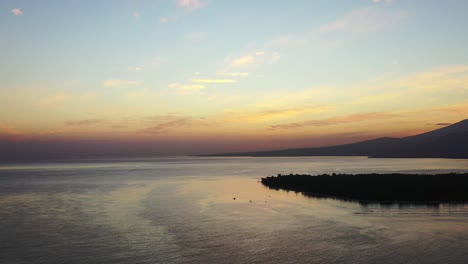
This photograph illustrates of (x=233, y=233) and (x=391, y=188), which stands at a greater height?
(x=391, y=188)

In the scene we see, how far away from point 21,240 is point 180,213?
593 inches

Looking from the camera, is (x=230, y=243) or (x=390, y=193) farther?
(x=390, y=193)

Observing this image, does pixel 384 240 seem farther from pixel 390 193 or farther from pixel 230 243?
pixel 390 193

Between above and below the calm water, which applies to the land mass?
above

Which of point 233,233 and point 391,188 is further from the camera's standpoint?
point 391,188

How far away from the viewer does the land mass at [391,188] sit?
45094mm

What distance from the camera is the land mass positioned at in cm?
4509

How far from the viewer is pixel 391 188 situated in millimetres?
50875

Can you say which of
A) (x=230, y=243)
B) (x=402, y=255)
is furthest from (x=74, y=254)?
(x=402, y=255)

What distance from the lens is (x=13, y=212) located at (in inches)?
1601

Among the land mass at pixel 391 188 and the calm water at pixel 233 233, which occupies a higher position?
the land mass at pixel 391 188

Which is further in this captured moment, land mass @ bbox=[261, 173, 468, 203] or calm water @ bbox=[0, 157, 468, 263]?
land mass @ bbox=[261, 173, 468, 203]

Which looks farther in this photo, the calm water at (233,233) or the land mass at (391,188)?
the land mass at (391,188)

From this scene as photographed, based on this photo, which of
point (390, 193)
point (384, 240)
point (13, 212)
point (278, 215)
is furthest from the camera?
point (390, 193)
